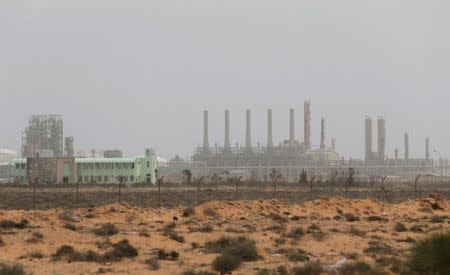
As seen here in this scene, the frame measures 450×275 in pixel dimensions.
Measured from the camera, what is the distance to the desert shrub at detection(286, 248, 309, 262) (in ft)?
57.4

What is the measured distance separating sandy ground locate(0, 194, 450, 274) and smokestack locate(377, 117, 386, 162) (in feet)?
452

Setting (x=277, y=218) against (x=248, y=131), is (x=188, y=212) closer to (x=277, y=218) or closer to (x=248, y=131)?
(x=277, y=218)

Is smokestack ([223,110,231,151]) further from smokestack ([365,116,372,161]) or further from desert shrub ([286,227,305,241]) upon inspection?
desert shrub ([286,227,305,241])

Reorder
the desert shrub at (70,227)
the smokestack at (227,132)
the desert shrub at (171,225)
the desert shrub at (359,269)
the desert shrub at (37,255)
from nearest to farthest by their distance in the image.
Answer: the desert shrub at (359,269) < the desert shrub at (37,255) < the desert shrub at (70,227) < the desert shrub at (171,225) < the smokestack at (227,132)

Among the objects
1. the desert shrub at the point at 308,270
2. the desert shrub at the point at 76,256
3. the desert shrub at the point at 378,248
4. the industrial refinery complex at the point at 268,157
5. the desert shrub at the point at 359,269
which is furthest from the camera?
the industrial refinery complex at the point at 268,157

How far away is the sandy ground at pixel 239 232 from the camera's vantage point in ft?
56.6

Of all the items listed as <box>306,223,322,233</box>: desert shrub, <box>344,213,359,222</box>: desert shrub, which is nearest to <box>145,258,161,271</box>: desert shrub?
<box>306,223,322,233</box>: desert shrub

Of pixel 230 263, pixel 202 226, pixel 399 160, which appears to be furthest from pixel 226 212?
pixel 399 160

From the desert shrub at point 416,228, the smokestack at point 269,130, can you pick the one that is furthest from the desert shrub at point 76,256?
the smokestack at point 269,130

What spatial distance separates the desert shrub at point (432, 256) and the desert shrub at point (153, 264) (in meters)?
6.39

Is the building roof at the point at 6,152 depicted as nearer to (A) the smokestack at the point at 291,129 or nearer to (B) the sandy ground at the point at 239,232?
(A) the smokestack at the point at 291,129

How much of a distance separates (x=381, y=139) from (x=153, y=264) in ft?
551

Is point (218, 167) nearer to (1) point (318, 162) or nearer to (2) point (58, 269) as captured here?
(1) point (318, 162)

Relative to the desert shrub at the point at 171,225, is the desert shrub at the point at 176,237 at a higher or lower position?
higher
